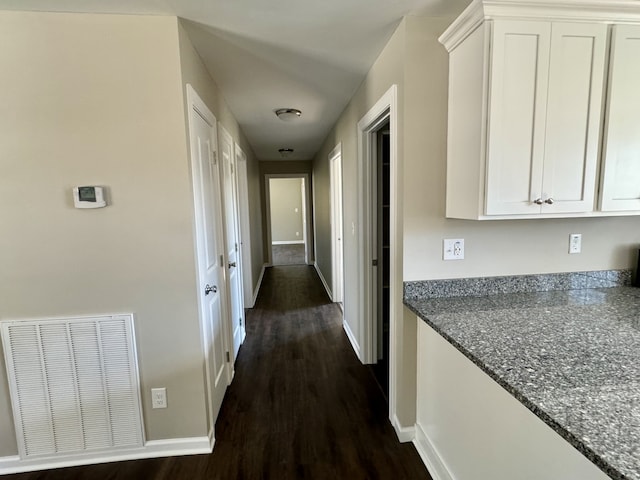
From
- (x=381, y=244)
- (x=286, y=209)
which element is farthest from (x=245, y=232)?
(x=286, y=209)

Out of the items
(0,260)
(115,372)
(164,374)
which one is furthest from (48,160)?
(164,374)

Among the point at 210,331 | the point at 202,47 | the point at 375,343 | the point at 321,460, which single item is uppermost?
the point at 202,47

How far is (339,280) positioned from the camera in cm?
445

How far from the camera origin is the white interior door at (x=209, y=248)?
6.01ft

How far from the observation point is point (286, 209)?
10500 mm

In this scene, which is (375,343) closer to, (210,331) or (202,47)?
(210,331)

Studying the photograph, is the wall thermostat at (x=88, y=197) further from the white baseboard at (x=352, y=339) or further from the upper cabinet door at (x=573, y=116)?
the white baseboard at (x=352, y=339)

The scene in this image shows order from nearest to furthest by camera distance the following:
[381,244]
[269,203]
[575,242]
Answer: [575,242] < [381,244] < [269,203]

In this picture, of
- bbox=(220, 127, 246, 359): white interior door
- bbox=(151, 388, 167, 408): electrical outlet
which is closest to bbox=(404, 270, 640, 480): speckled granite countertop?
bbox=(151, 388, 167, 408): electrical outlet

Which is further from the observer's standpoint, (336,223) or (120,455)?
(336,223)

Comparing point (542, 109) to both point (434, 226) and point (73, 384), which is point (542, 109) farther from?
point (73, 384)

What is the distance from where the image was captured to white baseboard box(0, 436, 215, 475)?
174 cm

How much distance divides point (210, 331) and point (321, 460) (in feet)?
3.27

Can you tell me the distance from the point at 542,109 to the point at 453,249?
77 centimetres
